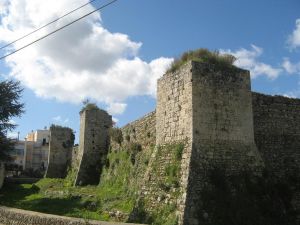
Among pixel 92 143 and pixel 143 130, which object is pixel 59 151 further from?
pixel 143 130

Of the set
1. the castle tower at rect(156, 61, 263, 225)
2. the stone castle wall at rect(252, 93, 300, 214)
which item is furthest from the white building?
Answer: the castle tower at rect(156, 61, 263, 225)

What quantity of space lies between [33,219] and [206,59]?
26.5ft

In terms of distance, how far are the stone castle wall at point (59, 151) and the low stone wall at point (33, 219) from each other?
18167 mm

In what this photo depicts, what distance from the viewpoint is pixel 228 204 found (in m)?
11.9

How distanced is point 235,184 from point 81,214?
627cm

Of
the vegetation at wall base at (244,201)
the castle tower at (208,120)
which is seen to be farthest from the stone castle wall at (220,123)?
the vegetation at wall base at (244,201)

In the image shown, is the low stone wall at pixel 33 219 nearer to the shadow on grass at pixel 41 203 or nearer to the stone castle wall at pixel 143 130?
the shadow on grass at pixel 41 203

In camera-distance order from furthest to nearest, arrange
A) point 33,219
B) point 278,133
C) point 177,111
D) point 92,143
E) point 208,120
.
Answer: point 92,143 < point 278,133 < point 177,111 < point 33,219 < point 208,120

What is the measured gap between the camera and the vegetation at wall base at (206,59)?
13828 millimetres

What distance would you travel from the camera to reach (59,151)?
34531 millimetres

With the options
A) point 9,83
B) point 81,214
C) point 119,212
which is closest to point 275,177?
point 119,212

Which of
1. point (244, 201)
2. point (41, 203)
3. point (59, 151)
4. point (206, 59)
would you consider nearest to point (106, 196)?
point (41, 203)

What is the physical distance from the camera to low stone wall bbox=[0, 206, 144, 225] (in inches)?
440

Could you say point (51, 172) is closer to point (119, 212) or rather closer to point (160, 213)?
point (119, 212)
